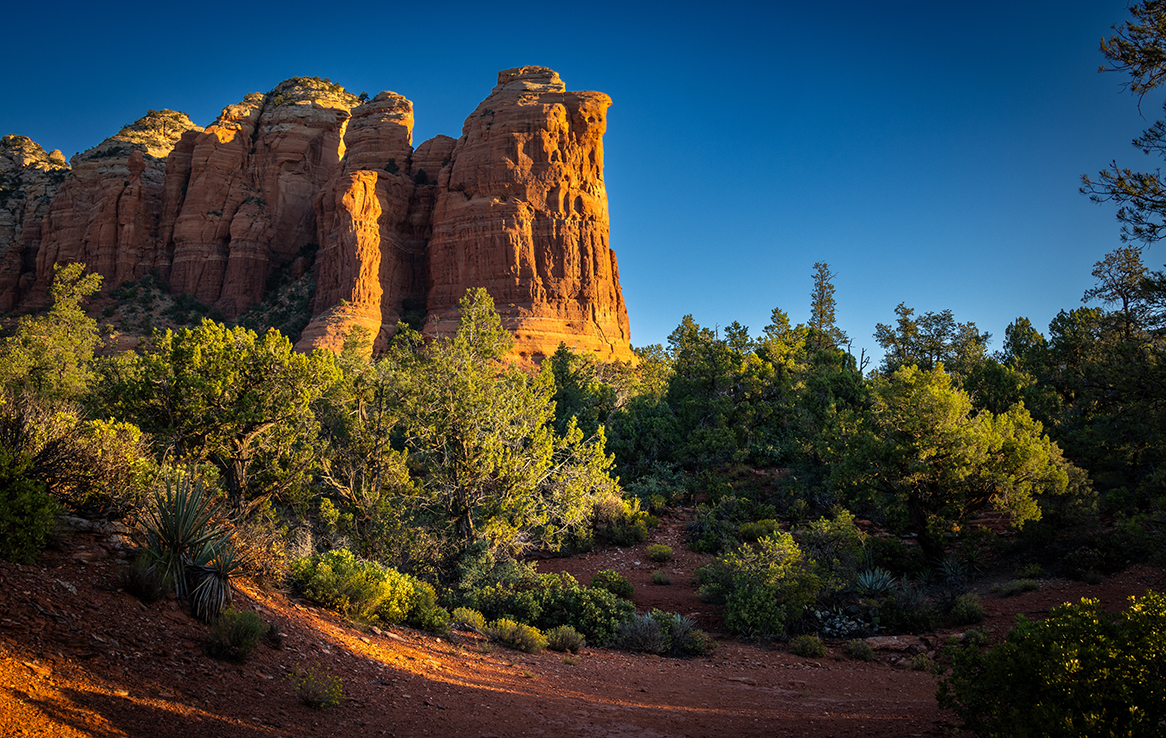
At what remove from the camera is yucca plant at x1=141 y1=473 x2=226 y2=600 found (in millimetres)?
6141

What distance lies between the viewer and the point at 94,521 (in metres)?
6.62

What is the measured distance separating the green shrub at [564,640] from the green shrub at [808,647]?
14.2 ft

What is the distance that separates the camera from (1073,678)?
4312 millimetres

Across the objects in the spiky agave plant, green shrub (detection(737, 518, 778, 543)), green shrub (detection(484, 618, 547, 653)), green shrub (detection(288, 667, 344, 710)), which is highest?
the spiky agave plant

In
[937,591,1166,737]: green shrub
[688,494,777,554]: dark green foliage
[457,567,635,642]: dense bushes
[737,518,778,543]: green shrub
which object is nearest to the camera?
[937,591,1166,737]: green shrub

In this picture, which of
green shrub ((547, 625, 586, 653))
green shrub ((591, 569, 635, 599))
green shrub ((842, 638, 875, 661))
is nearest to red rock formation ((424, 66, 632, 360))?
green shrub ((591, 569, 635, 599))

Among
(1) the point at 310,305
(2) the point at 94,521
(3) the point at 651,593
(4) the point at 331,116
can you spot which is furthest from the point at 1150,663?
(4) the point at 331,116

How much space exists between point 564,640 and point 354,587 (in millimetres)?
3667

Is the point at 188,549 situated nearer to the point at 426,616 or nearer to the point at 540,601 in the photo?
the point at 426,616

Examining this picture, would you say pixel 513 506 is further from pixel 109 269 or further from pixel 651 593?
pixel 109 269

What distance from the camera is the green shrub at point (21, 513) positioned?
17.3 ft

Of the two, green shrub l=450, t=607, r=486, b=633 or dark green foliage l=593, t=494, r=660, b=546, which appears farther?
dark green foliage l=593, t=494, r=660, b=546

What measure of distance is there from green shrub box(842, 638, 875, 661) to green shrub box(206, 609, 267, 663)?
10159 mm

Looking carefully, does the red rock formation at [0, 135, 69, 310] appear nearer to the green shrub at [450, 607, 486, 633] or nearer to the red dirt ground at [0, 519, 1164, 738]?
the green shrub at [450, 607, 486, 633]
